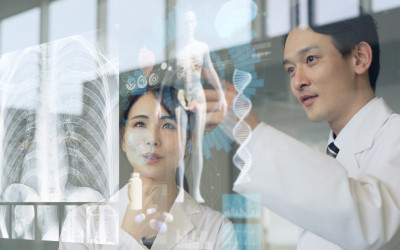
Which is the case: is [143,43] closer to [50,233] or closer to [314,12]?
[314,12]

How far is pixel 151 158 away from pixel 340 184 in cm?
67

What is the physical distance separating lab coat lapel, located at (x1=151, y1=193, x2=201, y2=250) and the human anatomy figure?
0.11 feet

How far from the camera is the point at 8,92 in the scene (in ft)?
7.45

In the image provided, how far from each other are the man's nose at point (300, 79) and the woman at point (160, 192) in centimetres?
36

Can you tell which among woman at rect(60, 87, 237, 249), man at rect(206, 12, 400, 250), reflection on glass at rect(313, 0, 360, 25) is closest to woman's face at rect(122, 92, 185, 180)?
woman at rect(60, 87, 237, 249)

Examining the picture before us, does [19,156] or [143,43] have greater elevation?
[143,43]

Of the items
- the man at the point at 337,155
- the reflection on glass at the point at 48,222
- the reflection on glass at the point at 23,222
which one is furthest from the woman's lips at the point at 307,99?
the reflection on glass at the point at 23,222

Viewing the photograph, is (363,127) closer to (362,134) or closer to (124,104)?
(362,134)

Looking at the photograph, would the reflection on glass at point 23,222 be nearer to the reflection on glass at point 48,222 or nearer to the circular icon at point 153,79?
the reflection on glass at point 48,222

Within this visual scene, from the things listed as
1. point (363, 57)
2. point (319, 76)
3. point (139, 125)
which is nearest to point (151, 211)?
point (139, 125)

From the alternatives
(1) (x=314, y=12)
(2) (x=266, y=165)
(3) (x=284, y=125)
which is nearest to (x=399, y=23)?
(1) (x=314, y=12)

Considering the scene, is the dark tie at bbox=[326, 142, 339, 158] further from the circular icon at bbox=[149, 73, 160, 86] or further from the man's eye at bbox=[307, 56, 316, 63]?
the circular icon at bbox=[149, 73, 160, 86]

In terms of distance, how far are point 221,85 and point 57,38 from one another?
896mm
